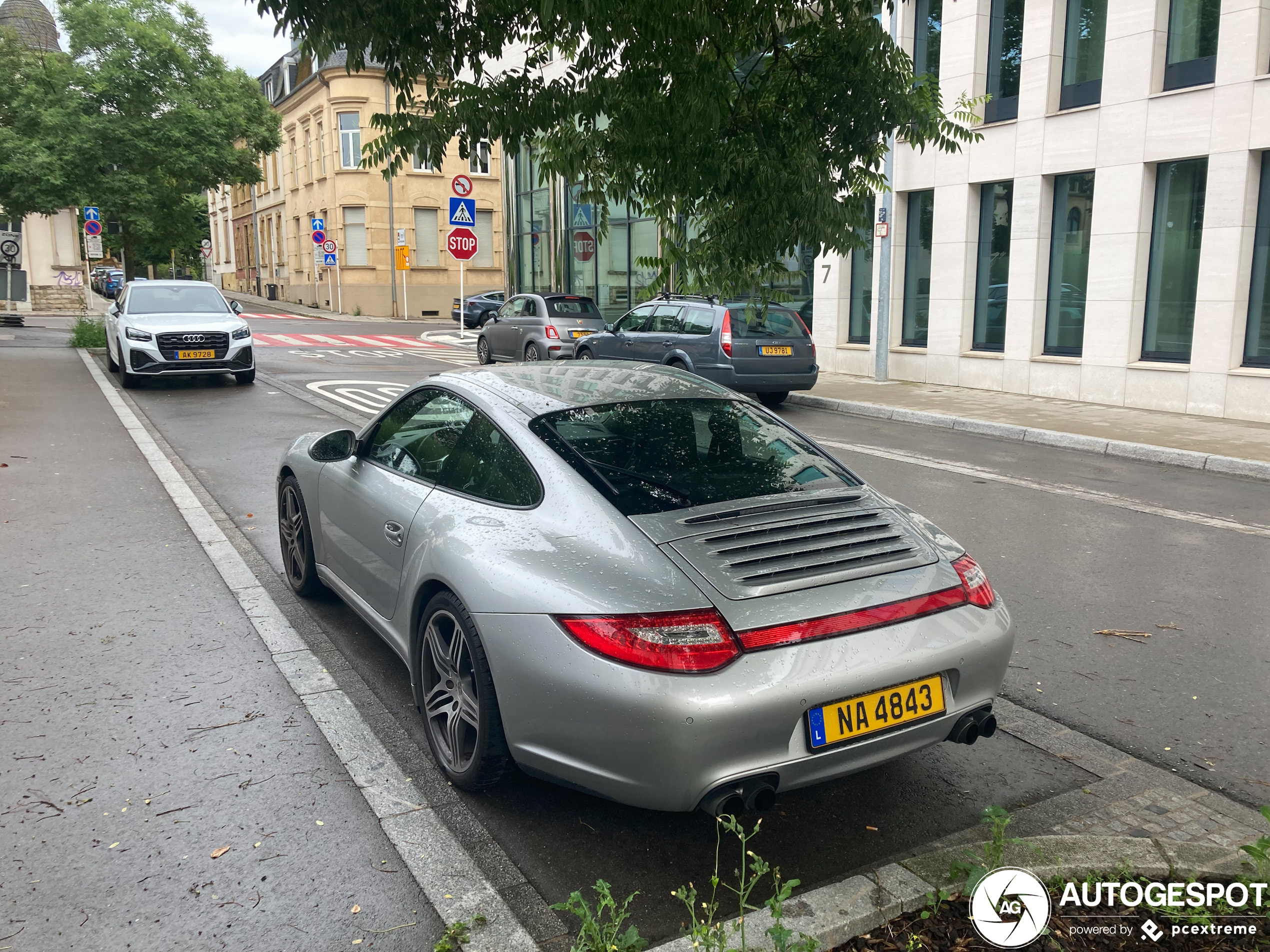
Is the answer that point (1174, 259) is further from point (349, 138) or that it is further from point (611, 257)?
point (349, 138)

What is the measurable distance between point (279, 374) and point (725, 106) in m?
14.9

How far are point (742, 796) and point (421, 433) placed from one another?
2189 millimetres

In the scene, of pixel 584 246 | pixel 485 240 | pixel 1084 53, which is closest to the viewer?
pixel 1084 53

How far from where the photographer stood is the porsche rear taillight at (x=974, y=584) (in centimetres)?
332

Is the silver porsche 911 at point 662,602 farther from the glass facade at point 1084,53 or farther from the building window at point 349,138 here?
the building window at point 349,138

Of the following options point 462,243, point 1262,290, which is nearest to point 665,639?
point 1262,290

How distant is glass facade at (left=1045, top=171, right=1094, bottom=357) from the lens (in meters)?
15.1

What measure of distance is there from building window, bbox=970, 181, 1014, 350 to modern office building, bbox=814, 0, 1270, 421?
0.11 feet

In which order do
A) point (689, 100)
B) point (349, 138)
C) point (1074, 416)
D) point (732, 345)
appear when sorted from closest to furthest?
1. point (689, 100)
2. point (1074, 416)
3. point (732, 345)
4. point (349, 138)

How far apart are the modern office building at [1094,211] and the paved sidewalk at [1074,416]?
19.8 inches

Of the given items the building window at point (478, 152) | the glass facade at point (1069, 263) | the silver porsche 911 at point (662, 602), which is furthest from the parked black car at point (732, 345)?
the silver porsche 911 at point (662, 602)

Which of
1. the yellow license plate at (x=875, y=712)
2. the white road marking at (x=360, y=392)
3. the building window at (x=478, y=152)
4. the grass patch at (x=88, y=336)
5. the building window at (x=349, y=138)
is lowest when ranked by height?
the white road marking at (x=360, y=392)

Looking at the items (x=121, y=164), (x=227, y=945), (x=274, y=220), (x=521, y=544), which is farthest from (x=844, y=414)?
(x=274, y=220)
